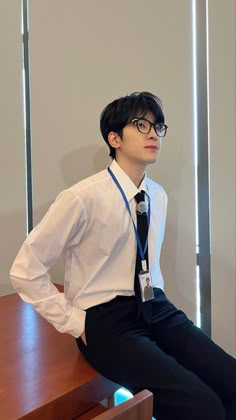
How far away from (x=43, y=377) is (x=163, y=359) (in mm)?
320

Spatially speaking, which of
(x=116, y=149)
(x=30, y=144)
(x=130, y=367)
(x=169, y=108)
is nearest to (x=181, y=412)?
(x=130, y=367)

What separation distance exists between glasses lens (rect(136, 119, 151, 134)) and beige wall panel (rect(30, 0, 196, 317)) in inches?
20.7

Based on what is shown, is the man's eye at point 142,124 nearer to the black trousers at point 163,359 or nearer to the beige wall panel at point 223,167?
the black trousers at point 163,359

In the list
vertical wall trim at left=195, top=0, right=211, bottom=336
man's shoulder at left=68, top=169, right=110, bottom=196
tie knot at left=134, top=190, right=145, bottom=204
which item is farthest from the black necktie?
vertical wall trim at left=195, top=0, right=211, bottom=336

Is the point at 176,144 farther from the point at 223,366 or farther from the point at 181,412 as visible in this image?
the point at 181,412

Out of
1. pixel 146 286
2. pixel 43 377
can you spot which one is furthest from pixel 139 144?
pixel 43 377

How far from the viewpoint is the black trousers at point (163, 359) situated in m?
0.99

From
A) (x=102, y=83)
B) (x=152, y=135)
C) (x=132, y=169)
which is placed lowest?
(x=132, y=169)

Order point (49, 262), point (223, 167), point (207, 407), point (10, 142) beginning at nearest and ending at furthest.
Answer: point (207, 407)
point (49, 262)
point (10, 142)
point (223, 167)

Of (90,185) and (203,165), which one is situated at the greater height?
(203,165)

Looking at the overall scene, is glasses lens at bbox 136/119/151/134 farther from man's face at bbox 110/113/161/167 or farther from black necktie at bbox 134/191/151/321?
black necktie at bbox 134/191/151/321

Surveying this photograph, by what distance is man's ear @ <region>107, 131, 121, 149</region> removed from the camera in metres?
1.27

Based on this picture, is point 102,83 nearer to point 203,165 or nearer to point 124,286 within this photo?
point 203,165

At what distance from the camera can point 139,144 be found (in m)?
1.23
